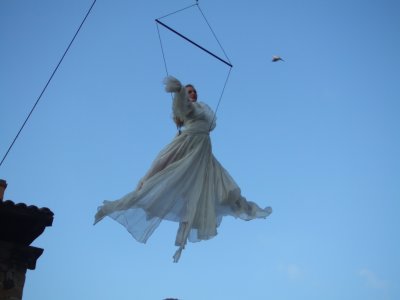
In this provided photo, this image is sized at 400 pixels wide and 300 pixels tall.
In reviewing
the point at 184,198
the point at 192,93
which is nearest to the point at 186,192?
the point at 184,198

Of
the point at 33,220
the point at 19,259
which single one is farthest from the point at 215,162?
the point at 19,259

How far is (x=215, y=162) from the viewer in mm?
6543

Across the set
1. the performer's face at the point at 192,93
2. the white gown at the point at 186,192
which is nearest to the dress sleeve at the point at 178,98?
the white gown at the point at 186,192

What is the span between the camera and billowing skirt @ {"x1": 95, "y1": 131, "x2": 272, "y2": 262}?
5656 millimetres

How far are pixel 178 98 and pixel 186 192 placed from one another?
1.12 metres

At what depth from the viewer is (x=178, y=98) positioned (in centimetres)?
630

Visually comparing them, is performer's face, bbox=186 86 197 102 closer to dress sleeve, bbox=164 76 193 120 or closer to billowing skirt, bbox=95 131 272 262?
dress sleeve, bbox=164 76 193 120

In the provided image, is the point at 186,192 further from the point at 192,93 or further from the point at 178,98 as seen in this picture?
the point at 192,93

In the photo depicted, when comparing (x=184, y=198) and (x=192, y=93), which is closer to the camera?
(x=184, y=198)

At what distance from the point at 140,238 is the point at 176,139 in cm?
143

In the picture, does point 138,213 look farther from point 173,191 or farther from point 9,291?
point 9,291

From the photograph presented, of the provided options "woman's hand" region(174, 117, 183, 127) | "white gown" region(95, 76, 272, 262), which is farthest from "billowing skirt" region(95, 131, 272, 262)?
Result: "woman's hand" region(174, 117, 183, 127)

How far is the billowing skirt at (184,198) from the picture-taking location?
5.66 m

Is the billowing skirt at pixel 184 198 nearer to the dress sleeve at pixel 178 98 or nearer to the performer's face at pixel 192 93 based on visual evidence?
the dress sleeve at pixel 178 98
